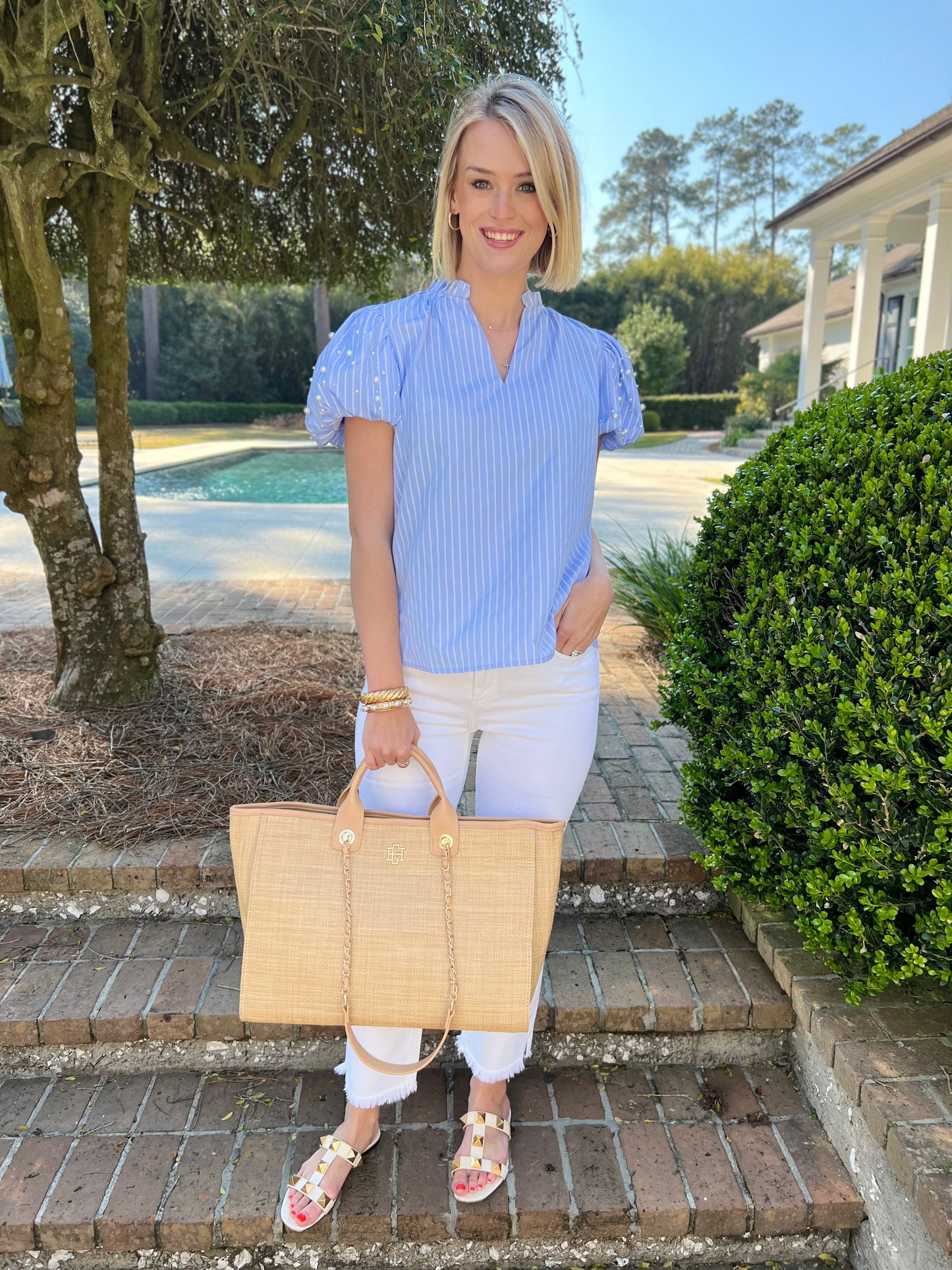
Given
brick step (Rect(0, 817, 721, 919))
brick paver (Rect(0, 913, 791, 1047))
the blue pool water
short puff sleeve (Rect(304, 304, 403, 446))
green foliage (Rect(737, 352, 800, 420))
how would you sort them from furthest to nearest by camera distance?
green foliage (Rect(737, 352, 800, 420)), the blue pool water, brick step (Rect(0, 817, 721, 919)), brick paver (Rect(0, 913, 791, 1047)), short puff sleeve (Rect(304, 304, 403, 446))

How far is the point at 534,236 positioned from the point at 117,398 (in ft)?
7.45

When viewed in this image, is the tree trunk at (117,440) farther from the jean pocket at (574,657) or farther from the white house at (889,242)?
the white house at (889,242)

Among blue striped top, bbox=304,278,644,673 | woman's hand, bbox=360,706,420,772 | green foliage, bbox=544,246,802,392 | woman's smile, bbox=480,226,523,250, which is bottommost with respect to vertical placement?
woman's hand, bbox=360,706,420,772

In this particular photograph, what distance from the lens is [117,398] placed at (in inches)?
127

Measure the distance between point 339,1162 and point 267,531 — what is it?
263 inches

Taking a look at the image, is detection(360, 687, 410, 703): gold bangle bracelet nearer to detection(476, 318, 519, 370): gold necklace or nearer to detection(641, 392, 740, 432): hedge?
detection(476, 318, 519, 370): gold necklace

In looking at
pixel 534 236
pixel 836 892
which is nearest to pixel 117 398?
pixel 534 236

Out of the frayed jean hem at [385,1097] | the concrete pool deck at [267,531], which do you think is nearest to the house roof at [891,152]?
the concrete pool deck at [267,531]

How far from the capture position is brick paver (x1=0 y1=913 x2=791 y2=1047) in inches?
77.9

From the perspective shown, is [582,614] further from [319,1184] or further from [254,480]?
[254,480]

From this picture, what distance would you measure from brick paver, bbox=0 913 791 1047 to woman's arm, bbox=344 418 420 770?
931 millimetres

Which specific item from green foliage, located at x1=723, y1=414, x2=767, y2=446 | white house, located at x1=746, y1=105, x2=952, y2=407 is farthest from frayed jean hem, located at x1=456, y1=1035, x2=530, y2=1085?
green foliage, located at x1=723, y1=414, x2=767, y2=446

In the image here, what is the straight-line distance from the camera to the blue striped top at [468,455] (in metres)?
1.39

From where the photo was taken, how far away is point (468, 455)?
1406 mm
